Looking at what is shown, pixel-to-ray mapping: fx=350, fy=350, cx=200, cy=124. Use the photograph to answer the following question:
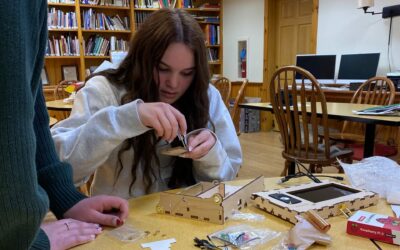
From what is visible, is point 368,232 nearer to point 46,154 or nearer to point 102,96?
point 46,154

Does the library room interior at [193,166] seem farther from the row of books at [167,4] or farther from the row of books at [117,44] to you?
the row of books at [167,4]

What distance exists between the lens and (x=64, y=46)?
193 inches

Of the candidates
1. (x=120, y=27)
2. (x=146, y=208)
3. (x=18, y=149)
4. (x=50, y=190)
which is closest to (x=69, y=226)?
(x=50, y=190)

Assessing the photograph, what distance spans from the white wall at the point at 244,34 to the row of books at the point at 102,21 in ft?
5.81

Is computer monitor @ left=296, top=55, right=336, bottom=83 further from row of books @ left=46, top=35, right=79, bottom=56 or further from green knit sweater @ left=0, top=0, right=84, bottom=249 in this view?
green knit sweater @ left=0, top=0, right=84, bottom=249

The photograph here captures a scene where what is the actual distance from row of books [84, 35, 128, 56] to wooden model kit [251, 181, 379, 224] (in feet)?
15.3

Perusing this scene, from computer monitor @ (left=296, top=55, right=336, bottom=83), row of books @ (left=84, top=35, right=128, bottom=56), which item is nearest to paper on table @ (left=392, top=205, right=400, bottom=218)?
computer monitor @ (left=296, top=55, right=336, bottom=83)

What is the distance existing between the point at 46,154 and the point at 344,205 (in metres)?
0.63

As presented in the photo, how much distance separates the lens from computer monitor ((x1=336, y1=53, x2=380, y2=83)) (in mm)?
3998

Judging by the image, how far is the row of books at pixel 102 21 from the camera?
4930 millimetres

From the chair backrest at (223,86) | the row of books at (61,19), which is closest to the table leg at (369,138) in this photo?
the chair backrest at (223,86)

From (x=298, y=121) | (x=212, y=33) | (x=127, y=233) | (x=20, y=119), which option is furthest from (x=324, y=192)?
(x=212, y=33)

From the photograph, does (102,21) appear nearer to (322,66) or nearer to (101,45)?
(101,45)

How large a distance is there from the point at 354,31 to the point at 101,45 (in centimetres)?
344
